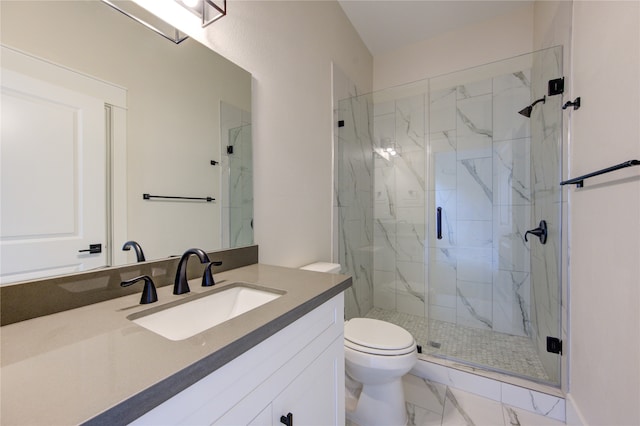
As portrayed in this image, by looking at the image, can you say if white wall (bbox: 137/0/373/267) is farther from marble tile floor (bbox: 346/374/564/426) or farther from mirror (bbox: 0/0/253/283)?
marble tile floor (bbox: 346/374/564/426)

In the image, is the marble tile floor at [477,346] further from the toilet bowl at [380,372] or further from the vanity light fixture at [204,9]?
the vanity light fixture at [204,9]

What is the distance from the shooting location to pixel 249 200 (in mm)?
1361

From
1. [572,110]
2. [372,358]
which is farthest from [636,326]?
[572,110]

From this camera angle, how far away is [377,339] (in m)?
1.48

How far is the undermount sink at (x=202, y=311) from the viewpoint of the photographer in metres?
0.78

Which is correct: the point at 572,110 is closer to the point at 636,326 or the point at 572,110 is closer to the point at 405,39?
the point at 636,326

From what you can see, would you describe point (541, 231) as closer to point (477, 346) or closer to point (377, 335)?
point (477, 346)

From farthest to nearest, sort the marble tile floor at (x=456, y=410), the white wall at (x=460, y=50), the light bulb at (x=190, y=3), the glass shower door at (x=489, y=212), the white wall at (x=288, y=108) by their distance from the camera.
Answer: the white wall at (x=460, y=50), the glass shower door at (x=489, y=212), the marble tile floor at (x=456, y=410), the white wall at (x=288, y=108), the light bulb at (x=190, y=3)

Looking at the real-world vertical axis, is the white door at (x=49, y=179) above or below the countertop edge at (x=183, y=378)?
above

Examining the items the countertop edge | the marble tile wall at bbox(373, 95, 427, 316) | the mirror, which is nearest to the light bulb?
the mirror

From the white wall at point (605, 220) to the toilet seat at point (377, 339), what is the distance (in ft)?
2.47

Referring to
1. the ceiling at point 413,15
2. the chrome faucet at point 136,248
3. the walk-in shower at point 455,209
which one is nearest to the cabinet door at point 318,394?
the chrome faucet at point 136,248

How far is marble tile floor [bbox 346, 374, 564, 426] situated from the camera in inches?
57.8

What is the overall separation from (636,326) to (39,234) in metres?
1.78
